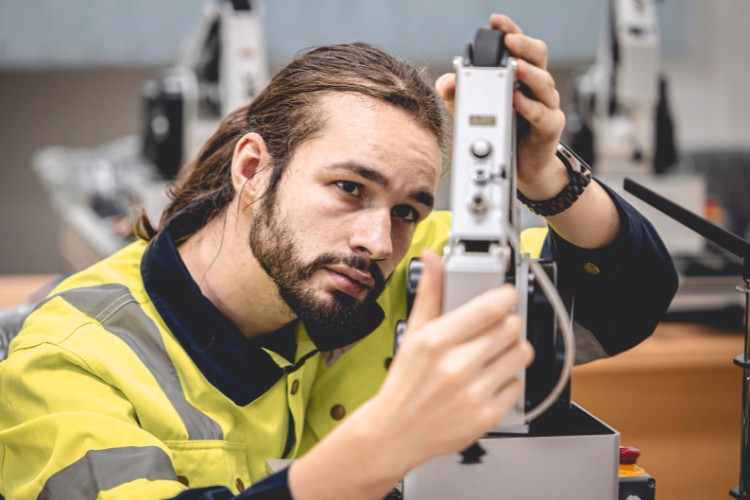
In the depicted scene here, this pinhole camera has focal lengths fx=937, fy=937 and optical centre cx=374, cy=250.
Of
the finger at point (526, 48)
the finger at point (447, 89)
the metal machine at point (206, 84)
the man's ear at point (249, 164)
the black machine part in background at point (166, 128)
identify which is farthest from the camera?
the black machine part in background at point (166, 128)

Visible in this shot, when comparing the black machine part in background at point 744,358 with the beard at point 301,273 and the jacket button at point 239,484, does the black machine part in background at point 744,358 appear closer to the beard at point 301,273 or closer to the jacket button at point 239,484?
the beard at point 301,273

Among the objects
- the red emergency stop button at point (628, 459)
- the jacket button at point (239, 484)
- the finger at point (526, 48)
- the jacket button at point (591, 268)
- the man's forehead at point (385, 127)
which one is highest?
the finger at point (526, 48)

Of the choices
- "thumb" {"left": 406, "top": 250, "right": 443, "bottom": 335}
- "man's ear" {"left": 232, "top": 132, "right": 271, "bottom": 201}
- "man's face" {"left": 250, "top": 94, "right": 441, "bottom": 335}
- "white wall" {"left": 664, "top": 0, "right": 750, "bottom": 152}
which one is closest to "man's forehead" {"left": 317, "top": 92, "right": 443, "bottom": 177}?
"man's face" {"left": 250, "top": 94, "right": 441, "bottom": 335}

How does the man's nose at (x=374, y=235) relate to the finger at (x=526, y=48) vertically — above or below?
below

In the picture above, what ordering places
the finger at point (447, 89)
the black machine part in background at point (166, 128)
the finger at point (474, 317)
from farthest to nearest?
1. the black machine part in background at point (166, 128)
2. the finger at point (447, 89)
3. the finger at point (474, 317)

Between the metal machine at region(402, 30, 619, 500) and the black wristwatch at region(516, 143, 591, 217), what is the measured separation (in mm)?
239

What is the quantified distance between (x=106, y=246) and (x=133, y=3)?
6.53 feet

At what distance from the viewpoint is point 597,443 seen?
81cm

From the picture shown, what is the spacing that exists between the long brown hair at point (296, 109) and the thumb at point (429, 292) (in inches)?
16.4

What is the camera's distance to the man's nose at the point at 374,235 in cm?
97

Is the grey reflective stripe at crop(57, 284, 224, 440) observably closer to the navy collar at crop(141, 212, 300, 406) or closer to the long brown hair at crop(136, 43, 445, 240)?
the navy collar at crop(141, 212, 300, 406)

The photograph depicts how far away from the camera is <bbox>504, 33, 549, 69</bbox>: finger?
2.80 ft

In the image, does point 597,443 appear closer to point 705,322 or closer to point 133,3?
point 705,322

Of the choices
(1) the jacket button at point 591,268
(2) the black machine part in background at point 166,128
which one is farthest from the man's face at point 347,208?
(2) the black machine part in background at point 166,128
